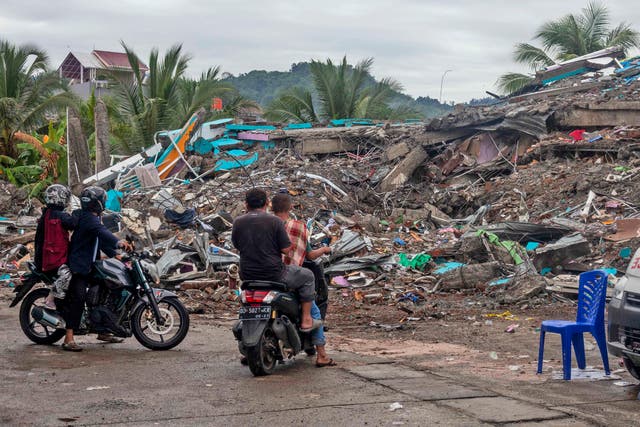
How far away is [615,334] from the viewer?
22.3 ft

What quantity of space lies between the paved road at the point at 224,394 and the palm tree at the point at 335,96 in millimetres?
24853

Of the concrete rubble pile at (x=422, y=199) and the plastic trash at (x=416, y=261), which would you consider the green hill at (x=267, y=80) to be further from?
the plastic trash at (x=416, y=261)

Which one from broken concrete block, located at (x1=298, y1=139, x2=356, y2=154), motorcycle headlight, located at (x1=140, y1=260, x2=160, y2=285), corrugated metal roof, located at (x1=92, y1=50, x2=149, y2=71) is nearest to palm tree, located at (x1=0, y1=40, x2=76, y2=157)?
broken concrete block, located at (x1=298, y1=139, x2=356, y2=154)

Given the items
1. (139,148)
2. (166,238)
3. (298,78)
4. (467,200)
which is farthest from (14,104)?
(298,78)

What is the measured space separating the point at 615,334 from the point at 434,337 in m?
3.67

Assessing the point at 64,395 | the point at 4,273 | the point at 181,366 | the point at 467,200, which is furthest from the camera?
the point at 467,200

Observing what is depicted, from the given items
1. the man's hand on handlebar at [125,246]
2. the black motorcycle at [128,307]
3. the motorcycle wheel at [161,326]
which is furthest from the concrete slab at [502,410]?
the man's hand on handlebar at [125,246]

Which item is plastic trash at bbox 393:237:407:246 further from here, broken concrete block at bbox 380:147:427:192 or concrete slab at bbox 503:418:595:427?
concrete slab at bbox 503:418:595:427

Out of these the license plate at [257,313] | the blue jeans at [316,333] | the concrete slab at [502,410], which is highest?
the license plate at [257,313]

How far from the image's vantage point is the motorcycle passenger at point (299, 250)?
7.70 meters

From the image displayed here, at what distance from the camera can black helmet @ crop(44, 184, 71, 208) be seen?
8.69m

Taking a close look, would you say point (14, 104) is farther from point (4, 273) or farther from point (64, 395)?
point (64, 395)

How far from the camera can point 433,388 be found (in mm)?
6812

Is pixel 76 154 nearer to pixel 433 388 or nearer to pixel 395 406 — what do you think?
pixel 433 388
